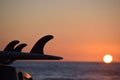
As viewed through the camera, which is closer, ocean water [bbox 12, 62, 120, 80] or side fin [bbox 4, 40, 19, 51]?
side fin [bbox 4, 40, 19, 51]

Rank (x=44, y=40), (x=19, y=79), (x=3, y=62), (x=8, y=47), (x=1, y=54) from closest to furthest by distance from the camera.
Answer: (x=1, y=54) < (x=19, y=79) < (x=3, y=62) < (x=44, y=40) < (x=8, y=47)

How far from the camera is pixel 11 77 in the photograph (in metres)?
4.73

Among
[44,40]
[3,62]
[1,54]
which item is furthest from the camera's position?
[44,40]

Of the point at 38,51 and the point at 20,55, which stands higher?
the point at 38,51

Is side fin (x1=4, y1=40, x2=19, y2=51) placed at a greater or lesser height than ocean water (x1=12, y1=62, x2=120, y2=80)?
lesser

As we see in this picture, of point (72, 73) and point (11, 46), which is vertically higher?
point (72, 73)

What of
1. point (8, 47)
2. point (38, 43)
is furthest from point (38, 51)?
point (8, 47)

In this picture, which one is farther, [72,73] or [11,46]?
[72,73]

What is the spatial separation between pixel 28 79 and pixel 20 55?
5.75 feet

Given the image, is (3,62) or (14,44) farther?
(14,44)

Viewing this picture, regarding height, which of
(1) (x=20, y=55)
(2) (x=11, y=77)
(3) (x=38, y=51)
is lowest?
(2) (x=11, y=77)

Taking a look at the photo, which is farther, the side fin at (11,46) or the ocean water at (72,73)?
the ocean water at (72,73)

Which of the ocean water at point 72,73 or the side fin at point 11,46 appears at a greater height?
the ocean water at point 72,73

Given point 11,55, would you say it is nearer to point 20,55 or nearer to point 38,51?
point 20,55
